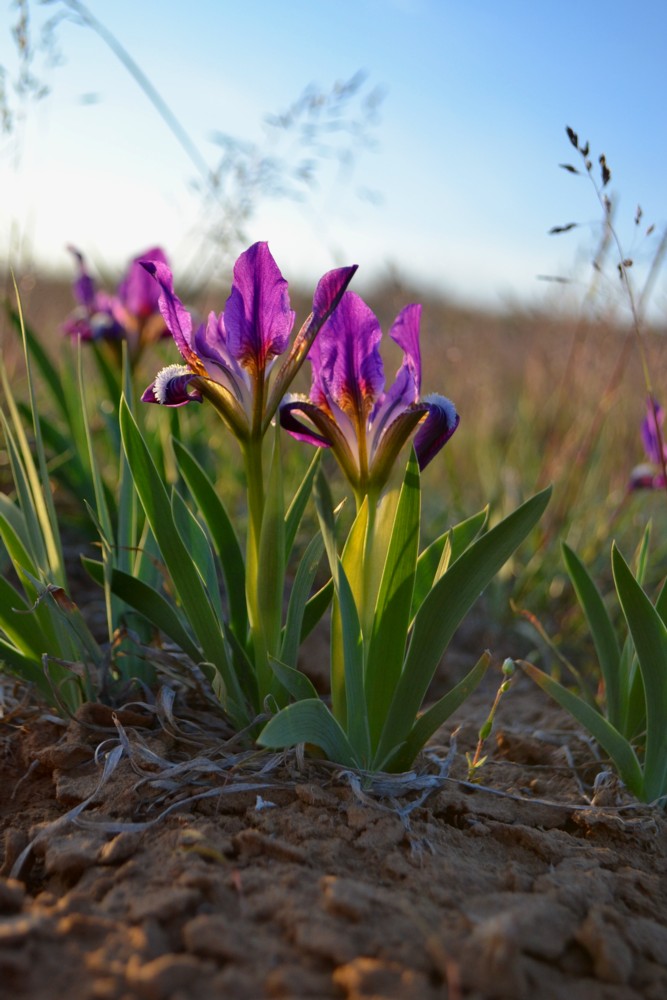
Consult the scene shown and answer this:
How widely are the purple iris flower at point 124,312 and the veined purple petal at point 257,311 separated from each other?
1764mm

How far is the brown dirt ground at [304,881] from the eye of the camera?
0.97m

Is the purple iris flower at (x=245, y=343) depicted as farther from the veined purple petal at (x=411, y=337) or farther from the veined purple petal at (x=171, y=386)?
the veined purple petal at (x=411, y=337)

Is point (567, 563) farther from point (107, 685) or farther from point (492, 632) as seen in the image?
point (492, 632)

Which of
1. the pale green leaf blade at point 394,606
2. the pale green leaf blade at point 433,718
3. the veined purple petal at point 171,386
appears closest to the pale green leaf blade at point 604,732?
the pale green leaf blade at point 433,718

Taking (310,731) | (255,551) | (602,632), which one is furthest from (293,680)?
(602,632)

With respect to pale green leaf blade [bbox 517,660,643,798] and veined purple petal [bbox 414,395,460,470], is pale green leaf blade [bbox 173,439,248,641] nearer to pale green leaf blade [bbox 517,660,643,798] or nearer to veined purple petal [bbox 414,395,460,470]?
veined purple petal [bbox 414,395,460,470]

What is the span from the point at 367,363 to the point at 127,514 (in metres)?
0.72

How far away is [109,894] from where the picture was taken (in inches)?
43.4

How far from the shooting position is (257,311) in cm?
133

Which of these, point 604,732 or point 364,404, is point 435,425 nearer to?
point 364,404

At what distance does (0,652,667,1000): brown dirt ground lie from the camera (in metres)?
0.97

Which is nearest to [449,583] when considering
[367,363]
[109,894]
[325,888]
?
[367,363]

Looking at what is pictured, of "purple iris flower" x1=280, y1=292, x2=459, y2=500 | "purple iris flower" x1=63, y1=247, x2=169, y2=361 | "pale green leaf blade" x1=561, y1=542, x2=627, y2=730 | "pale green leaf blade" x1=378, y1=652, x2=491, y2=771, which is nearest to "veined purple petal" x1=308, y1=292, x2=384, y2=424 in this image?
"purple iris flower" x1=280, y1=292, x2=459, y2=500

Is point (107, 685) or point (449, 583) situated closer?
point (449, 583)
